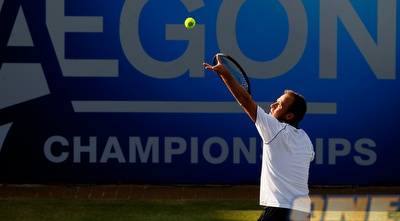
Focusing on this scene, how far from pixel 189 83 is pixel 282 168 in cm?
499

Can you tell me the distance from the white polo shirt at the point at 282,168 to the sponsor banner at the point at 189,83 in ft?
15.7

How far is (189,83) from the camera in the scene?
10.3 m

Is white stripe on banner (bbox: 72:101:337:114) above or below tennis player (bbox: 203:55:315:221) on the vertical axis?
below

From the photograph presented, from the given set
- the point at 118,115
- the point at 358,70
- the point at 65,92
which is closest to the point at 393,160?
the point at 358,70

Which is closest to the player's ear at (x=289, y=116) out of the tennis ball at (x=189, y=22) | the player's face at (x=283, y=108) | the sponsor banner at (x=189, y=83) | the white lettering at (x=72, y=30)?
the player's face at (x=283, y=108)

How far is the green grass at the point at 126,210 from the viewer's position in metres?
8.80

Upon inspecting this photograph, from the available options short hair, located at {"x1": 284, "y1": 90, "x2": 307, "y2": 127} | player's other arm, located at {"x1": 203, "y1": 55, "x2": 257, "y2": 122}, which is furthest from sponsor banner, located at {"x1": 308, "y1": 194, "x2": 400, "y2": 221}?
player's other arm, located at {"x1": 203, "y1": 55, "x2": 257, "y2": 122}

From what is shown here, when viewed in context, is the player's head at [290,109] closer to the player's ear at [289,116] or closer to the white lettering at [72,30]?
the player's ear at [289,116]

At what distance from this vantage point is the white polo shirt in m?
5.41

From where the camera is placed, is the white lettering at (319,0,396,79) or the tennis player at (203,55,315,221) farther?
the white lettering at (319,0,396,79)

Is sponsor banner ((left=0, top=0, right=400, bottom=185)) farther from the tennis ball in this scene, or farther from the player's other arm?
the player's other arm

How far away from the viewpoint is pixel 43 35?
10.4 meters

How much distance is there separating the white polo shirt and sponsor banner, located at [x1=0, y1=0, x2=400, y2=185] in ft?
15.7

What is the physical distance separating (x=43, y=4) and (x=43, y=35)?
351 millimetres
